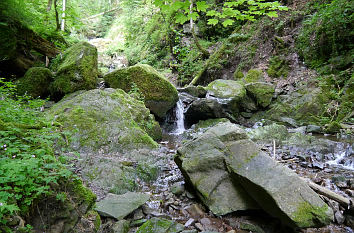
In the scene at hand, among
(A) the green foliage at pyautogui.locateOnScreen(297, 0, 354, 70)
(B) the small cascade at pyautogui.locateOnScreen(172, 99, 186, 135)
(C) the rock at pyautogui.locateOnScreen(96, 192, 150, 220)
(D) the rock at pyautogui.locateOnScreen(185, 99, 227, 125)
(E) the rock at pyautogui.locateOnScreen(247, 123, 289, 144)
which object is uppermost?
(A) the green foliage at pyautogui.locateOnScreen(297, 0, 354, 70)

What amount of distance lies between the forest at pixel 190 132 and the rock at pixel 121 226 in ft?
0.07

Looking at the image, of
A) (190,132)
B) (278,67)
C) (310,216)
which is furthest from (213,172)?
(278,67)

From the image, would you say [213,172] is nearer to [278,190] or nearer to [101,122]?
[278,190]

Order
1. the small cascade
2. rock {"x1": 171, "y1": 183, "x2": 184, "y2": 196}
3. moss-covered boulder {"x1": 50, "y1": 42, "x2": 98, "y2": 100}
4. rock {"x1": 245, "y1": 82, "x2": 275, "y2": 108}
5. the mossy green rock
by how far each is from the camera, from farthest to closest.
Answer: the small cascade → rock {"x1": 245, "y1": 82, "x2": 275, "y2": 108} → moss-covered boulder {"x1": 50, "y1": 42, "x2": 98, "y2": 100} → the mossy green rock → rock {"x1": 171, "y1": 183, "x2": 184, "y2": 196}

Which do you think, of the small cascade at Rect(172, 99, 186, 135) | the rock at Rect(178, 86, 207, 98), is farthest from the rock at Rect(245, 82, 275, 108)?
the small cascade at Rect(172, 99, 186, 135)

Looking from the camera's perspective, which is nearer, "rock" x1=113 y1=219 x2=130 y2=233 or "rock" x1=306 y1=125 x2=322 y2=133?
"rock" x1=113 y1=219 x2=130 y2=233

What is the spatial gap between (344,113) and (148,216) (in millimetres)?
7788

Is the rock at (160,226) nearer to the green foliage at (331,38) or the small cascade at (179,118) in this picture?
the small cascade at (179,118)

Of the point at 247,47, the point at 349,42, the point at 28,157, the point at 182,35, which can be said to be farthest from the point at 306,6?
the point at 28,157

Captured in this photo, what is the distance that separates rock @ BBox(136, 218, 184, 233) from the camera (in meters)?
2.83

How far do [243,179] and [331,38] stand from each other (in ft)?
31.3

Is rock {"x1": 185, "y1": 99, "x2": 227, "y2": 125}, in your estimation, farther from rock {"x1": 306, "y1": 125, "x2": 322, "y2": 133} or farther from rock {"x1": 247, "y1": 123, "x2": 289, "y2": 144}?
rock {"x1": 306, "y1": 125, "x2": 322, "y2": 133}

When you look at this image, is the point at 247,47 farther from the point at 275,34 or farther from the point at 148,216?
the point at 148,216

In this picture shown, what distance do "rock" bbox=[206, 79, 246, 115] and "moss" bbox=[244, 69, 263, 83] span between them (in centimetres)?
125
